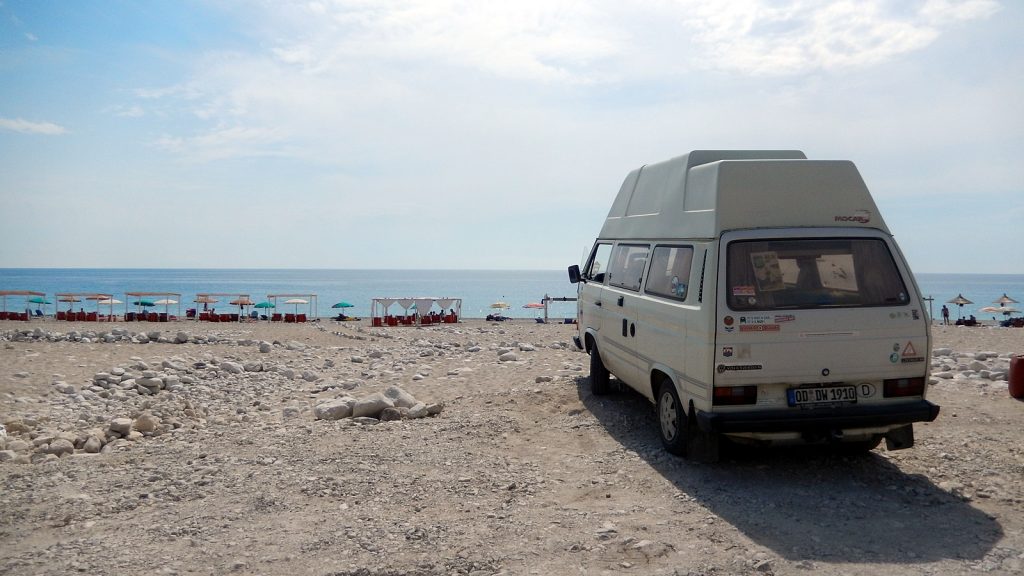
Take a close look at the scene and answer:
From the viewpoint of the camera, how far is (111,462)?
7.28 m

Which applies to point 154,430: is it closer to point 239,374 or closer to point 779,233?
point 239,374

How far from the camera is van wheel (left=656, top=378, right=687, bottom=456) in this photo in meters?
6.58

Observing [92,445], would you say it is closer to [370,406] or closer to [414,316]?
[370,406]

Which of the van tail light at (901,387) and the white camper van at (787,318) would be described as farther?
the van tail light at (901,387)

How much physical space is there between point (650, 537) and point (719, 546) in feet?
1.47

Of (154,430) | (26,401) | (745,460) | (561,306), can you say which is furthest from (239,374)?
(561,306)

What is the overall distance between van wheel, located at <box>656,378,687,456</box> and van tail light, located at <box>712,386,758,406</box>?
58 centimetres

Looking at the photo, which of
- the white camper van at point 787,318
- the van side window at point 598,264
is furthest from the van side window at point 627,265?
the white camper van at point 787,318

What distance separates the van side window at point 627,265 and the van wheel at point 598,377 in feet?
3.51

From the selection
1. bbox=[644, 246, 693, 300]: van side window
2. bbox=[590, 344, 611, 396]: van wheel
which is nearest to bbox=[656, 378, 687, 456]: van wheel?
bbox=[644, 246, 693, 300]: van side window

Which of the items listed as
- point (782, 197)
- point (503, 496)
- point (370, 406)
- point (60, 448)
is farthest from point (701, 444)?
point (60, 448)

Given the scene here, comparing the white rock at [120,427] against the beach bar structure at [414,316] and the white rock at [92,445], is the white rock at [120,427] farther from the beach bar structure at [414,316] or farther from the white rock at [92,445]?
the beach bar structure at [414,316]

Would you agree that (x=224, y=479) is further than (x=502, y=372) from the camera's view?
No

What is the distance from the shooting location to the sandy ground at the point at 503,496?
183 inches
